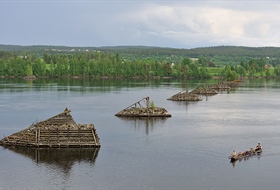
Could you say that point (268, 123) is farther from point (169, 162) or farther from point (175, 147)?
point (169, 162)

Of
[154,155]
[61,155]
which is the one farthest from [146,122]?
[61,155]

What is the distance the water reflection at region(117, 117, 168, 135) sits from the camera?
83438 millimetres

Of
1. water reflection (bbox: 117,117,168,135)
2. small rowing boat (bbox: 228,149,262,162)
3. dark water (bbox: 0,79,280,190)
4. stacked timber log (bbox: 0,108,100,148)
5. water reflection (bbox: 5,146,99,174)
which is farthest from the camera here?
water reflection (bbox: 117,117,168,135)

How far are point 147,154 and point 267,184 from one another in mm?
17099

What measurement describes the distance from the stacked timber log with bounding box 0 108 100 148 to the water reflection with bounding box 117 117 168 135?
16171 millimetres

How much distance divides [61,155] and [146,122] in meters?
29.8

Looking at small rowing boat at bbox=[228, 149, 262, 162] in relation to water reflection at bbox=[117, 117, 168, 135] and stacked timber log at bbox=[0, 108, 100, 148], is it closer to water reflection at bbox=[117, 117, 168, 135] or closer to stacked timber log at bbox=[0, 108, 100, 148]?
stacked timber log at bbox=[0, 108, 100, 148]

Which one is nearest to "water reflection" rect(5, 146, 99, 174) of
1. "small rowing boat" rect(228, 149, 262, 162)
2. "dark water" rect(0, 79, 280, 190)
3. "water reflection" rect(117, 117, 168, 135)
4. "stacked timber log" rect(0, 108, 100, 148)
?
"dark water" rect(0, 79, 280, 190)

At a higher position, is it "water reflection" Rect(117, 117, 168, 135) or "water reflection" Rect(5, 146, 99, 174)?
"water reflection" Rect(117, 117, 168, 135)

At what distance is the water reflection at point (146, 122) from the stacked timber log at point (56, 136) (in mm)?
16171

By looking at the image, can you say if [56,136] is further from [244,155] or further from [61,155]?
[244,155]

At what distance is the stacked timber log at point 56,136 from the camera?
64.1m

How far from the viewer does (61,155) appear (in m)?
60.9

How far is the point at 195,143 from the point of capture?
232 ft
